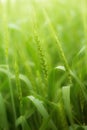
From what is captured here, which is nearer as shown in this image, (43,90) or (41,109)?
(41,109)

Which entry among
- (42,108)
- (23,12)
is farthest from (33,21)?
(23,12)

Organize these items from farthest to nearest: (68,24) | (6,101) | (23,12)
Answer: (23,12) → (68,24) → (6,101)

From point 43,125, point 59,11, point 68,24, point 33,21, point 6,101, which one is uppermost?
point 59,11

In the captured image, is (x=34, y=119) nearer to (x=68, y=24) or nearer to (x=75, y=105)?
(x=75, y=105)

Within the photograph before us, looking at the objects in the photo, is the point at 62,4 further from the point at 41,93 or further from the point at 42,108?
the point at 42,108

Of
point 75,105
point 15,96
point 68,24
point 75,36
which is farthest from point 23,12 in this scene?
point 75,105

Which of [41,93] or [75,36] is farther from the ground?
[75,36]

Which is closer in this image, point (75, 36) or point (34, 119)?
point (34, 119)

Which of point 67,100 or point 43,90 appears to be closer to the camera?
point 67,100

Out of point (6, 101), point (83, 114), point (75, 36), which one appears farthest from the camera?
point (75, 36)
